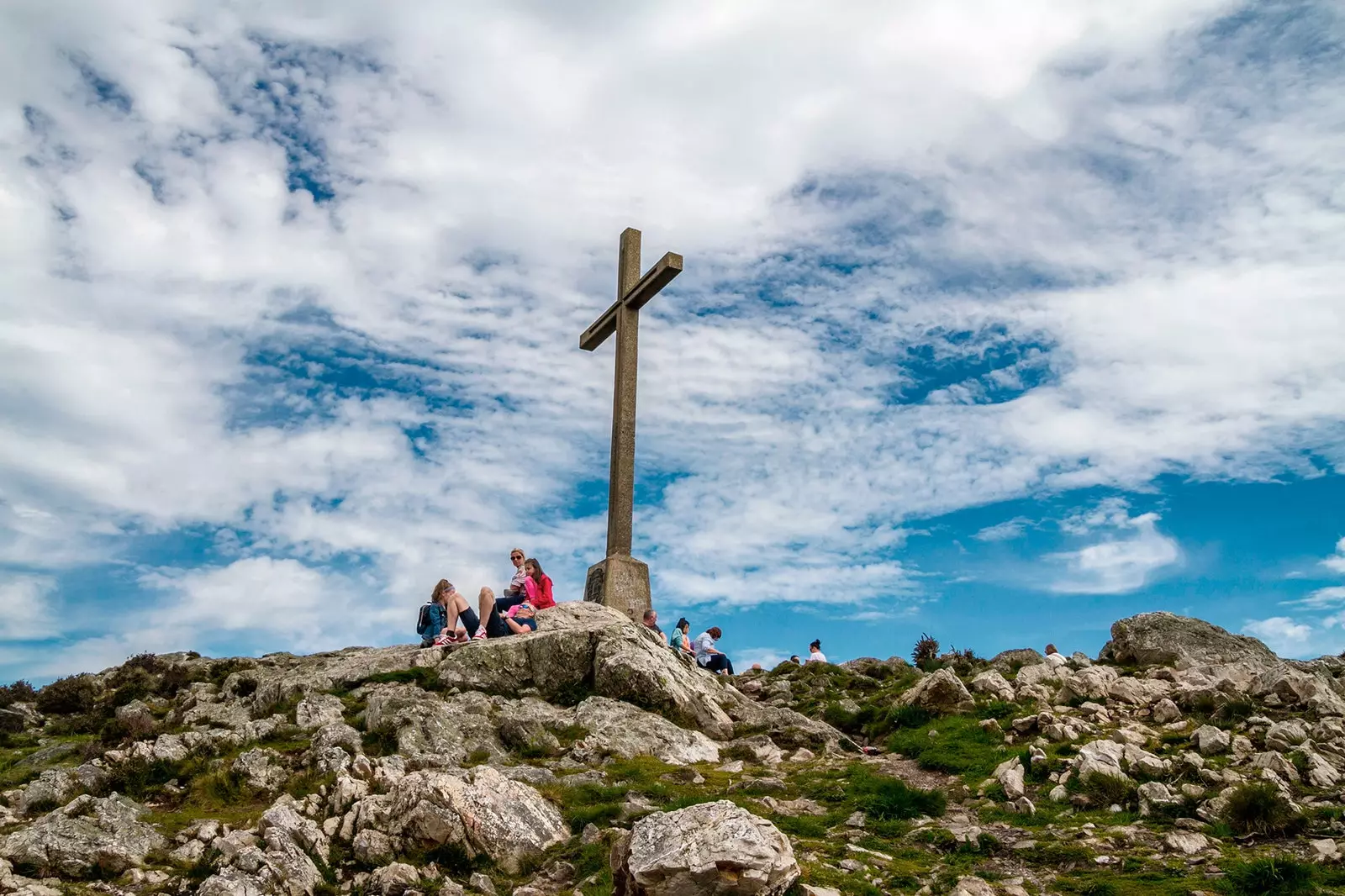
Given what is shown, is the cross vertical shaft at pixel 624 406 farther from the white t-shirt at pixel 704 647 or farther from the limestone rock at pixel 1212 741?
the limestone rock at pixel 1212 741

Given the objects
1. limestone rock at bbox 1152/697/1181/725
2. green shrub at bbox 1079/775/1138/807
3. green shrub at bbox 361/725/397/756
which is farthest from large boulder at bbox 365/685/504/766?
limestone rock at bbox 1152/697/1181/725

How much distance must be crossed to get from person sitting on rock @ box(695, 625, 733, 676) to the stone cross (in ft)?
8.31

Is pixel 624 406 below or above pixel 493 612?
above

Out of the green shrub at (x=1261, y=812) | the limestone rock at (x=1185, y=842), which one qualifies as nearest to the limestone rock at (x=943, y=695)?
the green shrub at (x=1261, y=812)

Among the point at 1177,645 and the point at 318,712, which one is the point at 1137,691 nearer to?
the point at 1177,645

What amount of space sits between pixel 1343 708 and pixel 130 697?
21.9 meters

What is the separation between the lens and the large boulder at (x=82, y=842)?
10016 mm

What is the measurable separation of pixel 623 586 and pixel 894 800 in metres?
10.9

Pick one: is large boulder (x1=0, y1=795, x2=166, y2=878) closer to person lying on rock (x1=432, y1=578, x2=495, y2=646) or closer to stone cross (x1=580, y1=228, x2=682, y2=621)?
person lying on rock (x1=432, y1=578, x2=495, y2=646)

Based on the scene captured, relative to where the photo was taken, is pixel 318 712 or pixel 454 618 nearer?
pixel 318 712

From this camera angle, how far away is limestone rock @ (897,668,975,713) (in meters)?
16.9

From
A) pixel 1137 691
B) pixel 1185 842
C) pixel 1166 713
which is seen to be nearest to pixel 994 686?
pixel 1137 691

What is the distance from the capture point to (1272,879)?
898 centimetres

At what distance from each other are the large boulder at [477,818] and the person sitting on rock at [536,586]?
924 cm
